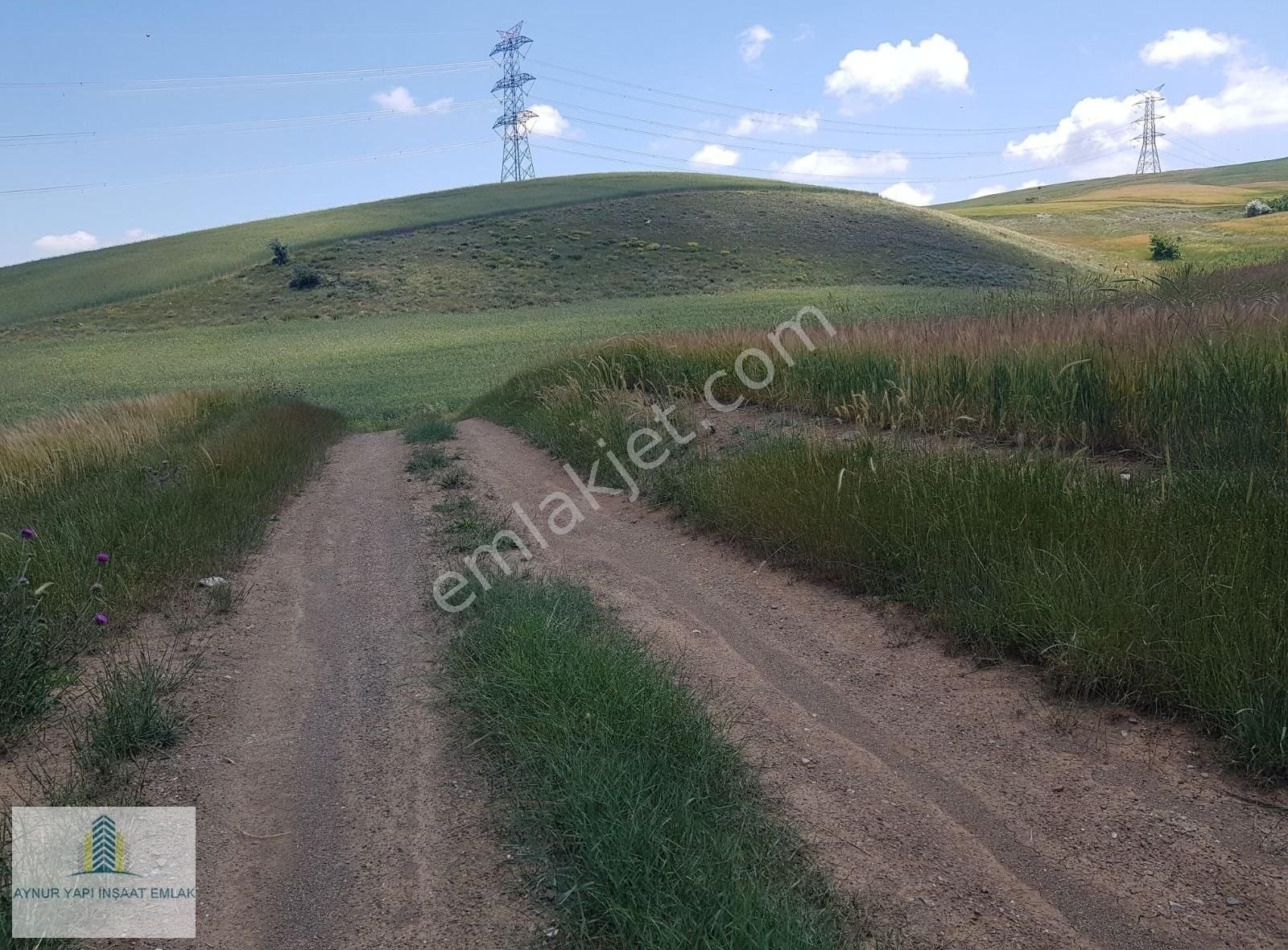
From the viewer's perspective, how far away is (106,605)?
16.4ft

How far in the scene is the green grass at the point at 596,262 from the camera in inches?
1880

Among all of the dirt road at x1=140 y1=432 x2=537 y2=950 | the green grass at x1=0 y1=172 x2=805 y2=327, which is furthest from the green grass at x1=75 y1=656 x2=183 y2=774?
the green grass at x1=0 y1=172 x2=805 y2=327

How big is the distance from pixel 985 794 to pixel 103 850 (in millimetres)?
3267

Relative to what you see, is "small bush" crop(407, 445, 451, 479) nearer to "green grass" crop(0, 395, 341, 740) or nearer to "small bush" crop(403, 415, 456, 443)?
"green grass" crop(0, 395, 341, 740)

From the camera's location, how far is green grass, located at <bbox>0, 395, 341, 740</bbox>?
4199mm

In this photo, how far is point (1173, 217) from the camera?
201 feet

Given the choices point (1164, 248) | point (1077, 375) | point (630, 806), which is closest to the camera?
point (630, 806)

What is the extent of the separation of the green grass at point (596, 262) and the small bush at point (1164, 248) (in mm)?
6795

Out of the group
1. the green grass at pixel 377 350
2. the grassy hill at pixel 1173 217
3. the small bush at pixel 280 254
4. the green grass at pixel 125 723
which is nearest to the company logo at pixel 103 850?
the green grass at pixel 125 723

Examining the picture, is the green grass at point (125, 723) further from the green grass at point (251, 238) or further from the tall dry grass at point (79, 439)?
the green grass at point (251, 238)

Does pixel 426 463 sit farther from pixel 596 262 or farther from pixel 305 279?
pixel 305 279

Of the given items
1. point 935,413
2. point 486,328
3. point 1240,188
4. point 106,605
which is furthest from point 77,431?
point 1240,188

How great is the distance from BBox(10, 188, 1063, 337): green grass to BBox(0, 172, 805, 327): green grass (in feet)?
12.7

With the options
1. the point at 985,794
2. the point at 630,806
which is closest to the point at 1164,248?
the point at 985,794
